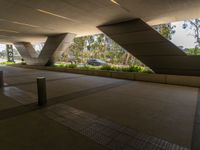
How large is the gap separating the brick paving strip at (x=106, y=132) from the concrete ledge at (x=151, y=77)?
226 inches

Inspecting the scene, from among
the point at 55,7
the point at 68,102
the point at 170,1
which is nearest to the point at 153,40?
the point at 170,1

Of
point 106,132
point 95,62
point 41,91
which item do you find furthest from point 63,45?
point 106,132

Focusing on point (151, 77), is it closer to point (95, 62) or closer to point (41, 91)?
point (41, 91)

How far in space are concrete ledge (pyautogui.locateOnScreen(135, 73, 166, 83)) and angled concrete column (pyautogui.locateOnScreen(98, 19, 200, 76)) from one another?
2.20 feet

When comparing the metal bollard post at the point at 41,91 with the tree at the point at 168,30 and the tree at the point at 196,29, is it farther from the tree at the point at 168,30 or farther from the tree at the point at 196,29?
the tree at the point at 168,30

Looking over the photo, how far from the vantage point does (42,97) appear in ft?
15.5

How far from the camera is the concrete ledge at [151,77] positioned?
27.3ft

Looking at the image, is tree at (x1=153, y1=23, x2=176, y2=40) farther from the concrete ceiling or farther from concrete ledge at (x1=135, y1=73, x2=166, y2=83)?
concrete ledge at (x1=135, y1=73, x2=166, y2=83)

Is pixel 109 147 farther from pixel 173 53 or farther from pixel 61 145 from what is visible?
pixel 173 53

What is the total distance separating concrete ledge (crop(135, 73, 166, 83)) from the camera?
27.3 ft

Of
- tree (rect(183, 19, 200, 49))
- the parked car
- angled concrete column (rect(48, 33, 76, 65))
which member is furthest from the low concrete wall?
the parked car

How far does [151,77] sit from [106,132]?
6.35 m

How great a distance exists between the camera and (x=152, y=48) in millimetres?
8320

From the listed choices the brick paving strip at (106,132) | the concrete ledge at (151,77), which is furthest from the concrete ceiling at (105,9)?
the brick paving strip at (106,132)
